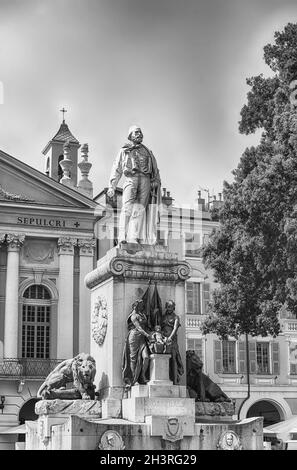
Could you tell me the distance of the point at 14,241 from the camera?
4197 centimetres

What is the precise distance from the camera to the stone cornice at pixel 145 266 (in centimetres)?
1304

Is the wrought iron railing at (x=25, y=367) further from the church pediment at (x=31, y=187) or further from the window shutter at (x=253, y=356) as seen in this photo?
the window shutter at (x=253, y=356)

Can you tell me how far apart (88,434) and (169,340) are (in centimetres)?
192

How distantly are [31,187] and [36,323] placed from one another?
664cm

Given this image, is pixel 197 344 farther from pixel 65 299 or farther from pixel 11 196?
pixel 11 196

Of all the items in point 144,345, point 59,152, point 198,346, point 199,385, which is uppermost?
point 59,152

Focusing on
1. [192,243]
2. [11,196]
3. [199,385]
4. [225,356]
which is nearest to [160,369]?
[199,385]

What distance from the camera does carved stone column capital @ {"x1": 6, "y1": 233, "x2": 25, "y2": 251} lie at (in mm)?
41938

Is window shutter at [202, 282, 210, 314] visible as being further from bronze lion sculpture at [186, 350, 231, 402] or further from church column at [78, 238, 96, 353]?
bronze lion sculpture at [186, 350, 231, 402]

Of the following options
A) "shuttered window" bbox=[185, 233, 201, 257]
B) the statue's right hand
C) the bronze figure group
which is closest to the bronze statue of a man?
the statue's right hand

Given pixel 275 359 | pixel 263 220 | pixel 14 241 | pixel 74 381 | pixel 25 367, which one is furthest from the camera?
pixel 275 359

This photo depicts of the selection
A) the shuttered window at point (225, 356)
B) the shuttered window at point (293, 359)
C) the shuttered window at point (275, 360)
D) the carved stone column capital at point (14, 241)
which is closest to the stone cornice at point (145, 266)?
the carved stone column capital at point (14, 241)

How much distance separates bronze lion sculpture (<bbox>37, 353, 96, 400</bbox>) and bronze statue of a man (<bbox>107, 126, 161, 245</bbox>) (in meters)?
2.01
